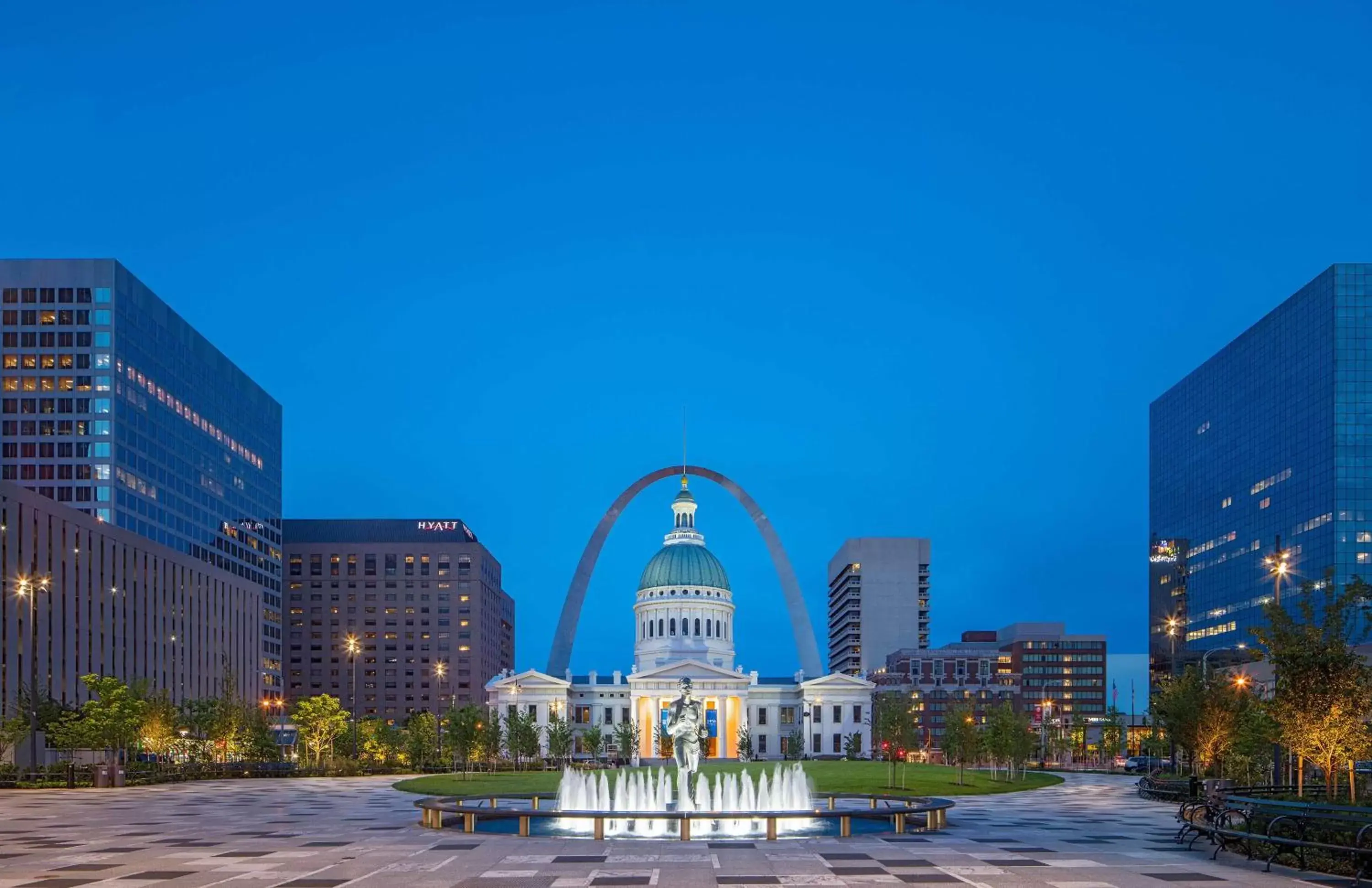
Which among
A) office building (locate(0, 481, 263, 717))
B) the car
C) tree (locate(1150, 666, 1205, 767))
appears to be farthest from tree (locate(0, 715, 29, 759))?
the car

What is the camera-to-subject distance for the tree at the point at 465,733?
8744 centimetres

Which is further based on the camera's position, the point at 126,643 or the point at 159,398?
the point at 159,398

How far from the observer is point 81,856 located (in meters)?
34.0

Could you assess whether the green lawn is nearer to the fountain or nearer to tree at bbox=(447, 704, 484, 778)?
tree at bbox=(447, 704, 484, 778)

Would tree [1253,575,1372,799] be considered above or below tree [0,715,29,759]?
above

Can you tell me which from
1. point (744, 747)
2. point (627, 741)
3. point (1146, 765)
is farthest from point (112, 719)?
point (744, 747)

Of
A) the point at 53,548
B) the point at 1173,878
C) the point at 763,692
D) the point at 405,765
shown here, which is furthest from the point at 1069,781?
the point at 763,692

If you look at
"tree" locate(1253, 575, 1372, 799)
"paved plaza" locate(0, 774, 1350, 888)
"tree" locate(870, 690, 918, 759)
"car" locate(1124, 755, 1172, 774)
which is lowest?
"car" locate(1124, 755, 1172, 774)

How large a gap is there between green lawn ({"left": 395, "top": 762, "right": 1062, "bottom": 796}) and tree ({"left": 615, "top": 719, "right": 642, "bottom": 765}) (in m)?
26.0

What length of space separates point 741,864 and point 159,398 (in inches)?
5966

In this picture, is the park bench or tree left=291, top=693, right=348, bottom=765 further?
tree left=291, top=693, right=348, bottom=765

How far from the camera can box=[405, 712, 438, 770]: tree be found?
101875 millimetres

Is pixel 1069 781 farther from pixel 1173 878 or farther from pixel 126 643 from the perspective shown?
pixel 126 643

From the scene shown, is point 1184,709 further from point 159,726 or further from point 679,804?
point 159,726
